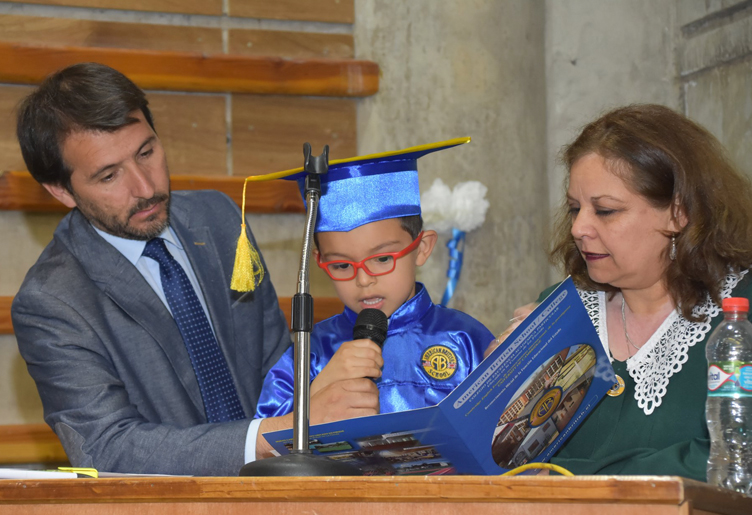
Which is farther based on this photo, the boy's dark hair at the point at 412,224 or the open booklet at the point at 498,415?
the boy's dark hair at the point at 412,224

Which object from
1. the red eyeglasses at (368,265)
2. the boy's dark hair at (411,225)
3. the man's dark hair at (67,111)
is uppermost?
the man's dark hair at (67,111)

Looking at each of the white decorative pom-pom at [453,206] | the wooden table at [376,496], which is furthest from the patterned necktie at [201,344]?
the white decorative pom-pom at [453,206]

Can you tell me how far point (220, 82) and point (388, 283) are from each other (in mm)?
1969

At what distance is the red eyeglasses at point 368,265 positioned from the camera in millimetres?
1845

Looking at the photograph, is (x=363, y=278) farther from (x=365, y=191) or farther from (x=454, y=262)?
(x=454, y=262)

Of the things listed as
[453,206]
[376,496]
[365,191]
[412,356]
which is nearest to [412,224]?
[365,191]

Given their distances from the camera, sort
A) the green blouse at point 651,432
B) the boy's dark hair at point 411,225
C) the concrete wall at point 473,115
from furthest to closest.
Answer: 1. the concrete wall at point 473,115
2. the boy's dark hair at point 411,225
3. the green blouse at point 651,432

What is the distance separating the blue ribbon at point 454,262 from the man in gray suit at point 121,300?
1356 mm

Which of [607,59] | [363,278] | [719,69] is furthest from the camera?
[607,59]

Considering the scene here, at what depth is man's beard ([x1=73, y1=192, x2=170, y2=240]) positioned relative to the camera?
222 cm

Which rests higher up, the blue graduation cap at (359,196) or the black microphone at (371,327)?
the blue graduation cap at (359,196)

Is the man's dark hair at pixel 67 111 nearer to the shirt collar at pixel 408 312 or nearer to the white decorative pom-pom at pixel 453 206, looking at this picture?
the shirt collar at pixel 408 312

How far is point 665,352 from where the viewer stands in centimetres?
172

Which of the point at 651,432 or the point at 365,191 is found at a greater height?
the point at 365,191
